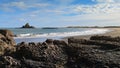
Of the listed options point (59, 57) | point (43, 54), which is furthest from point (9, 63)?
point (59, 57)

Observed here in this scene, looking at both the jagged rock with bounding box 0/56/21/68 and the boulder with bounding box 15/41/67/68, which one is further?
the boulder with bounding box 15/41/67/68

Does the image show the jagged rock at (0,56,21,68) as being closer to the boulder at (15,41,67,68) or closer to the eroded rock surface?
the eroded rock surface

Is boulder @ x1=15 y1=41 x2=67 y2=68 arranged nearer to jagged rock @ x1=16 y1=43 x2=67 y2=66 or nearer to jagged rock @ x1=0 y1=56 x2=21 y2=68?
jagged rock @ x1=16 y1=43 x2=67 y2=66

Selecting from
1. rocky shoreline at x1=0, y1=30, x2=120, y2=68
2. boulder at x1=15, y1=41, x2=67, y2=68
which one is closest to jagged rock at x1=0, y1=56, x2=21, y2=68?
rocky shoreline at x1=0, y1=30, x2=120, y2=68

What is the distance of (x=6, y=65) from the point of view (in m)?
4.62

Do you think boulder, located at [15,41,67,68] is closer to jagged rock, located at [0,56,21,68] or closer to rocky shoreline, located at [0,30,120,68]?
rocky shoreline, located at [0,30,120,68]

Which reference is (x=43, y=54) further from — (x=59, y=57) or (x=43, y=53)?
(x=59, y=57)

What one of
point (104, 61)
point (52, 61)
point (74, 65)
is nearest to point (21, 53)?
point (52, 61)

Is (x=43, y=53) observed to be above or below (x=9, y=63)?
above

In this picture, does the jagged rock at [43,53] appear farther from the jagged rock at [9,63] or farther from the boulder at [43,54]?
the jagged rock at [9,63]

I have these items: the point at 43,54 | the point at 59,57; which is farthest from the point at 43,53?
the point at 59,57

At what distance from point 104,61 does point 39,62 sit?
1.16 m

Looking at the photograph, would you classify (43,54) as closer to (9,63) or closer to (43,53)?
(43,53)

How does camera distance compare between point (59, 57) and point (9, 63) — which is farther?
point (59, 57)
